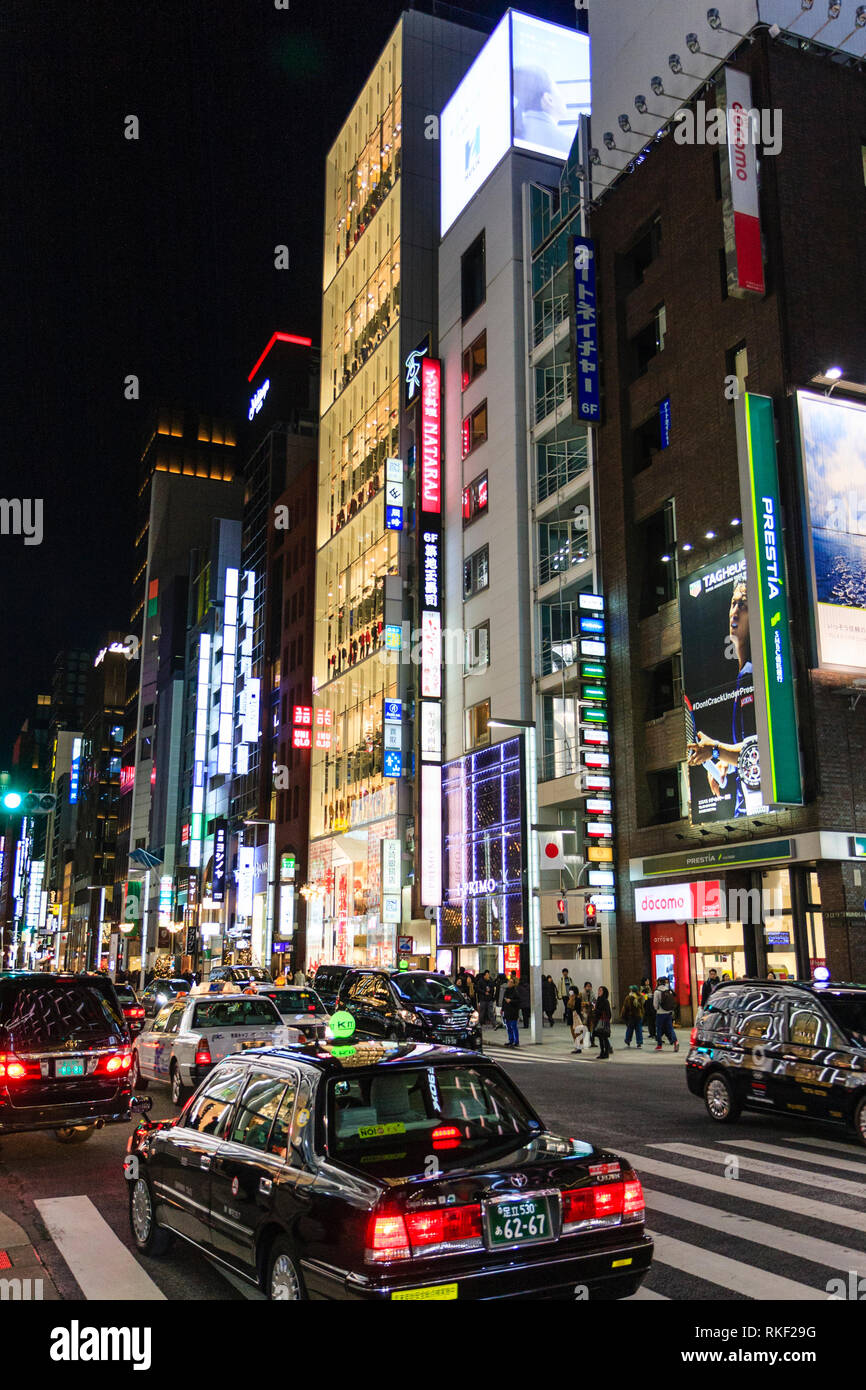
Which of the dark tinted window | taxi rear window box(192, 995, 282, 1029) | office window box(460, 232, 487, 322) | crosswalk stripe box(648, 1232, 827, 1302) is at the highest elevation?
office window box(460, 232, 487, 322)

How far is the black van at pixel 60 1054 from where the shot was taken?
1177 cm

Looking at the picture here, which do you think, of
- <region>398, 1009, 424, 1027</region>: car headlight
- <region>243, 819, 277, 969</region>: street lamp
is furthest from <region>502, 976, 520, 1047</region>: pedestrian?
<region>243, 819, 277, 969</region>: street lamp

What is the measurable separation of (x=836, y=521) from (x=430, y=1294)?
27.0 meters

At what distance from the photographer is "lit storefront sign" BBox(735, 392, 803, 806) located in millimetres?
27609

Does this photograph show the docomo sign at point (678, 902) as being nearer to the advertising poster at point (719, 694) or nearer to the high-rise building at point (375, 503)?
the advertising poster at point (719, 694)

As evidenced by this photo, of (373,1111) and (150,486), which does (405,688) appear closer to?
(373,1111)

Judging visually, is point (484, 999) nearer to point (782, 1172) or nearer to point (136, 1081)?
point (136, 1081)

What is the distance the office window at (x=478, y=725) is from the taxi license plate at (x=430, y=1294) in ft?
130

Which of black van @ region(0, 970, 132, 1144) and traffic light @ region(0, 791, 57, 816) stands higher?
traffic light @ region(0, 791, 57, 816)

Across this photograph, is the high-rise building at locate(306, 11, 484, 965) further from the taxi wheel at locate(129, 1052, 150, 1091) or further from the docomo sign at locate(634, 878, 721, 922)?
the taxi wheel at locate(129, 1052, 150, 1091)

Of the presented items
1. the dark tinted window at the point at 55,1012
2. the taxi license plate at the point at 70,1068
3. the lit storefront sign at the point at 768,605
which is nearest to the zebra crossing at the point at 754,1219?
the taxi license plate at the point at 70,1068

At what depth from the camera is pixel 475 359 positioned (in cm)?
4956

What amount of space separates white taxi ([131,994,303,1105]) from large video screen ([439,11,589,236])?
4242cm

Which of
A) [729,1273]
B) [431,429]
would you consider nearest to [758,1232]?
[729,1273]
